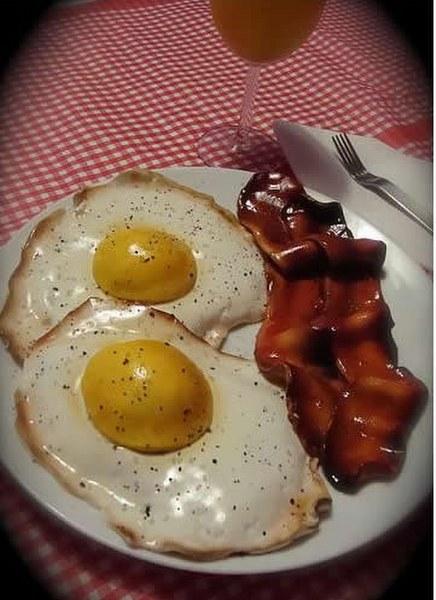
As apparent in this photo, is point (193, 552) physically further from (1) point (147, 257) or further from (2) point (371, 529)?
(1) point (147, 257)

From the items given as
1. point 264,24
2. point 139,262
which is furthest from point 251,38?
point 139,262

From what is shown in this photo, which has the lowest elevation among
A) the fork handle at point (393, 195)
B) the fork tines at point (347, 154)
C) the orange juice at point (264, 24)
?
the fork handle at point (393, 195)

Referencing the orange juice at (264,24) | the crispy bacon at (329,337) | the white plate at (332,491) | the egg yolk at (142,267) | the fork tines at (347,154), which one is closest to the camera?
the white plate at (332,491)

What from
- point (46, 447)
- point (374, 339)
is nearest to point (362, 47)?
point (374, 339)

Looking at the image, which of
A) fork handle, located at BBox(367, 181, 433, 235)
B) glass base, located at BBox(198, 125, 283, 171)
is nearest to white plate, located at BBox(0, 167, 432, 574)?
fork handle, located at BBox(367, 181, 433, 235)

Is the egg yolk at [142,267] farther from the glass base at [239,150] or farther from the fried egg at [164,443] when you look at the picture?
the glass base at [239,150]

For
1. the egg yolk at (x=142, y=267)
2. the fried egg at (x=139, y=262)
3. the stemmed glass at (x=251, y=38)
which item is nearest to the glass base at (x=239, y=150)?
the stemmed glass at (x=251, y=38)

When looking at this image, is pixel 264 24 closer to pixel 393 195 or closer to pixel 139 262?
pixel 393 195
